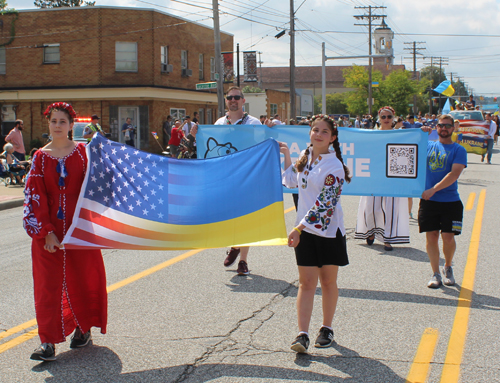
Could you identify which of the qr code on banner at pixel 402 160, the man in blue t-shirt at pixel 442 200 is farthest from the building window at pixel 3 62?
the man in blue t-shirt at pixel 442 200

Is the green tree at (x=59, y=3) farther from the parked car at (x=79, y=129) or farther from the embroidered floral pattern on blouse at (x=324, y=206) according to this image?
the embroidered floral pattern on blouse at (x=324, y=206)

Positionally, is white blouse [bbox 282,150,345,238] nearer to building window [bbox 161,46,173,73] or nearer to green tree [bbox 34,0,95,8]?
building window [bbox 161,46,173,73]

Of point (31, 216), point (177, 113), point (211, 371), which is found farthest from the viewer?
point (177, 113)

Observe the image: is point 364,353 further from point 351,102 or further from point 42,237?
point 351,102

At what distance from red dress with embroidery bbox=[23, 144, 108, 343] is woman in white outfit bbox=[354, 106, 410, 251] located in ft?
15.7

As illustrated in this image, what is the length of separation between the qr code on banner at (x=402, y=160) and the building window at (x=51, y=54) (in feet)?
103

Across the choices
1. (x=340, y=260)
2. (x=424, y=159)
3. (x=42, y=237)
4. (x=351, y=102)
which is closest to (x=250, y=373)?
(x=340, y=260)

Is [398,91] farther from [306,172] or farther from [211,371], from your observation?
[211,371]

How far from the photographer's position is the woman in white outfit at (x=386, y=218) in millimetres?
8188

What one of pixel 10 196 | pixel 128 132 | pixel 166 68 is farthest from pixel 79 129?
pixel 166 68

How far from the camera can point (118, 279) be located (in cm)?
668

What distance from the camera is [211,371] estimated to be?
4.12m

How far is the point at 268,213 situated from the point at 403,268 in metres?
2.84

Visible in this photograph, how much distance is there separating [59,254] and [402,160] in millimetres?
4525
